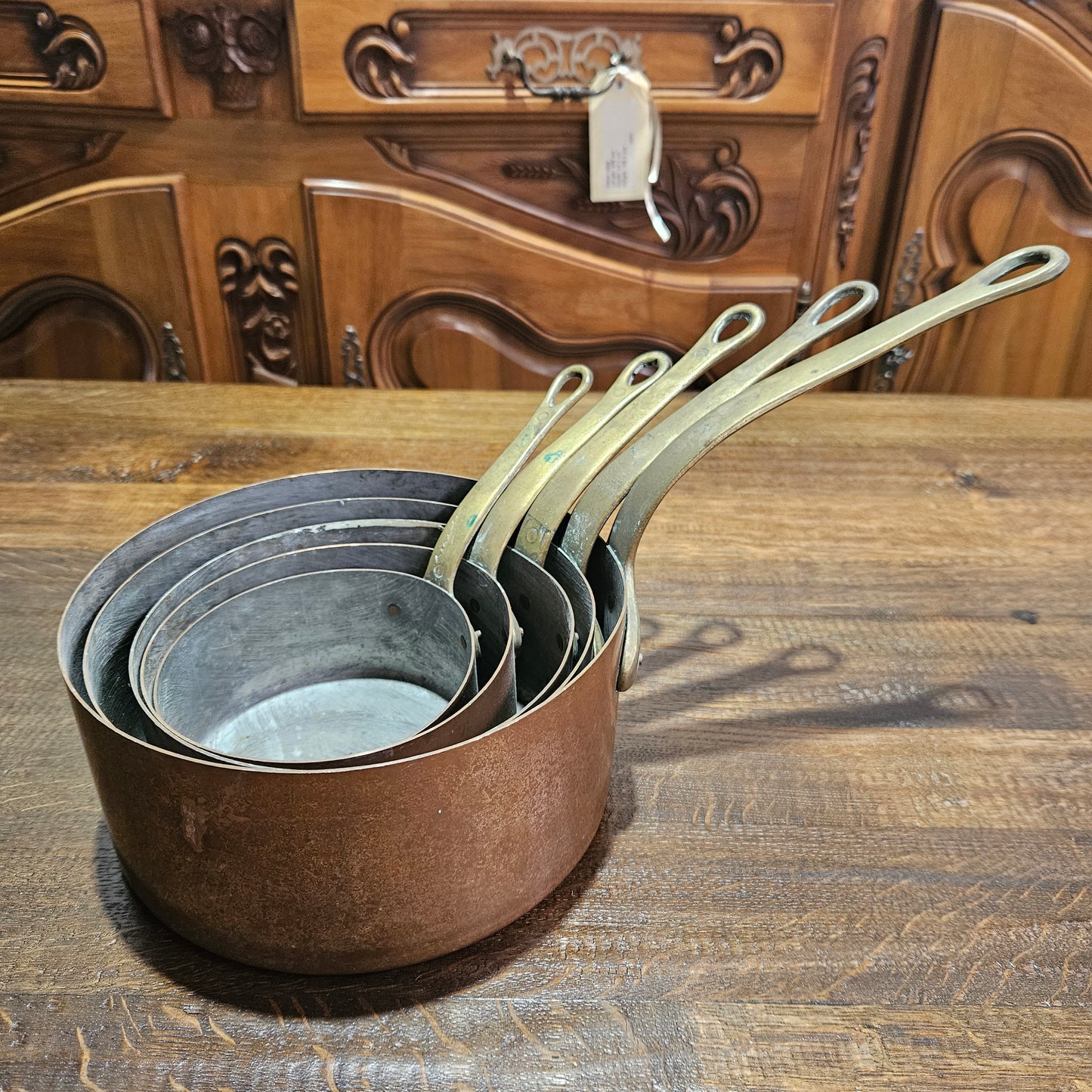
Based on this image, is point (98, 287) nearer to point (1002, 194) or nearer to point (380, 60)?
point (380, 60)

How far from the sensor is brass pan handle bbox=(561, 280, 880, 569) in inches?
17.6

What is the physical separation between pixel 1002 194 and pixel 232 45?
1.20 metres

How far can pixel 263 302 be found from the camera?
5.27 feet

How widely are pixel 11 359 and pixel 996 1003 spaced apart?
176 cm

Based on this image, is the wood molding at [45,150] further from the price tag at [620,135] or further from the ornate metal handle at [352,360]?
the price tag at [620,135]

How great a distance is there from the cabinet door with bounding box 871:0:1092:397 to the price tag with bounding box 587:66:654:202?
0.44m

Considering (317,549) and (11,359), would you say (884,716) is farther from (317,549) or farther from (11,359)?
(11,359)

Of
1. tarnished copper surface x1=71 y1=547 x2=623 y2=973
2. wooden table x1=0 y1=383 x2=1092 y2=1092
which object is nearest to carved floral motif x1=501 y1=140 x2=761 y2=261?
wooden table x1=0 y1=383 x2=1092 y2=1092

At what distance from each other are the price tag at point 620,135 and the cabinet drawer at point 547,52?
3cm

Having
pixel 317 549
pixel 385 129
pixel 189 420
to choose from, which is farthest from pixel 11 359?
pixel 317 549

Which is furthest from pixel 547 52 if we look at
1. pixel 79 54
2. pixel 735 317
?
pixel 735 317

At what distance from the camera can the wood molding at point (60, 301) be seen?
1579 mm

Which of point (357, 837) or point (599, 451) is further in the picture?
point (599, 451)

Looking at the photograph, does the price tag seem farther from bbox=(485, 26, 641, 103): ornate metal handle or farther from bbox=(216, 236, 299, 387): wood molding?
bbox=(216, 236, 299, 387): wood molding
